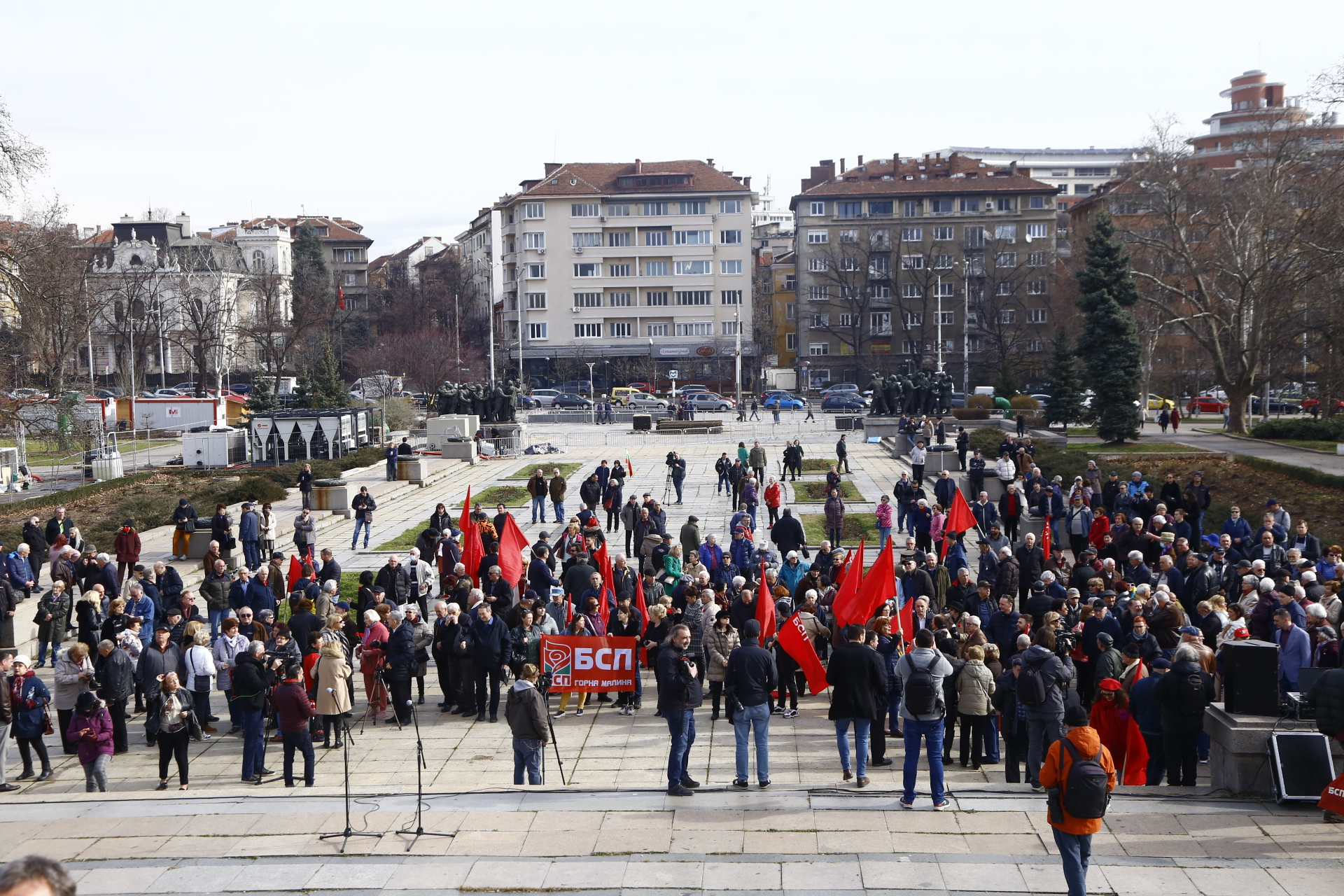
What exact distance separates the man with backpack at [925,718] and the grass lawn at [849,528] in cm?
1524

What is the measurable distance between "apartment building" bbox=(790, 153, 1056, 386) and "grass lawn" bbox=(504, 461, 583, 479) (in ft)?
170

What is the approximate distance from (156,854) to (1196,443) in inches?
1548

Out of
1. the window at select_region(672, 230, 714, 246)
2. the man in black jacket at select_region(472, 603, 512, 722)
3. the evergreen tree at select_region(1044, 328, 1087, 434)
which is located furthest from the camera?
the window at select_region(672, 230, 714, 246)

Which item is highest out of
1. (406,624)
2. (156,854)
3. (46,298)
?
(46,298)

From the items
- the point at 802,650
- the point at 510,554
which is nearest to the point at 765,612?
the point at 802,650

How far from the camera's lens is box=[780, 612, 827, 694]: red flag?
1302cm

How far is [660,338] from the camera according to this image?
312 feet

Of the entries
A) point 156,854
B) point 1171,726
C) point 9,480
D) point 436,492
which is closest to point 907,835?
point 1171,726

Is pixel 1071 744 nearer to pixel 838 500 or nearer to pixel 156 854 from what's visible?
pixel 156 854

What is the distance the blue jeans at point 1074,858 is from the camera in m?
7.50

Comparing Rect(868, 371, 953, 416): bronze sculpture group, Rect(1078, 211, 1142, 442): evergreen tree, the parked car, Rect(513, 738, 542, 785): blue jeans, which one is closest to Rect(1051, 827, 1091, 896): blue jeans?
Rect(513, 738, 542, 785): blue jeans

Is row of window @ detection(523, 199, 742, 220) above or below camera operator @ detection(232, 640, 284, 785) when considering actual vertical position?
above

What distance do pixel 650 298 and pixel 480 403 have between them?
46.0m

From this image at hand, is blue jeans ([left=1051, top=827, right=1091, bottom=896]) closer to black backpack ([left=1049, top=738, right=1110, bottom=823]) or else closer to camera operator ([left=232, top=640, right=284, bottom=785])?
black backpack ([left=1049, top=738, right=1110, bottom=823])
